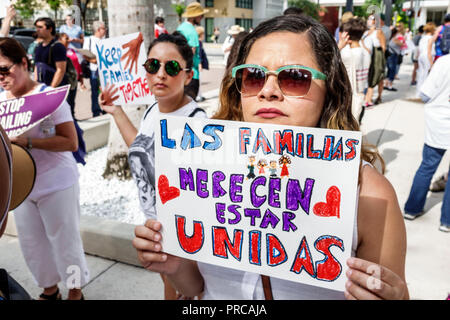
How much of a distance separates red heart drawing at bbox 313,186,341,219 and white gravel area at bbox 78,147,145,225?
10.3 feet

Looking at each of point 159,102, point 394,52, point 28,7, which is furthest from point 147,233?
point 28,7

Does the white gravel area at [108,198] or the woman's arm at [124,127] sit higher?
the woman's arm at [124,127]

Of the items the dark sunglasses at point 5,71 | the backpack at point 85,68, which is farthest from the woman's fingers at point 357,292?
the backpack at point 85,68

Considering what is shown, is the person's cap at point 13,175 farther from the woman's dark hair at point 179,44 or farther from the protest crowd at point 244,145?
the woman's dark hair at point 179,44

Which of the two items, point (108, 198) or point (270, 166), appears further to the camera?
point (108, 198)

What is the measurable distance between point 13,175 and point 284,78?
959 millimetres

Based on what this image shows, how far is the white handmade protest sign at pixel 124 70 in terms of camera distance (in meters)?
2.85

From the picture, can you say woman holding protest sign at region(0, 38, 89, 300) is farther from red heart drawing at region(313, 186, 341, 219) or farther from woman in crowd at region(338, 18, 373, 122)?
woman in crowd at region(338, 18, 373, 122)

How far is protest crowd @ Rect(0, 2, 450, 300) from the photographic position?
1.24 meters

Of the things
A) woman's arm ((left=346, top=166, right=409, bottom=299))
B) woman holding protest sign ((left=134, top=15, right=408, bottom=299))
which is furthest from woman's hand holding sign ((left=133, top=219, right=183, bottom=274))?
woman's arm ((left=346, top=166, right=409, bottom=299))

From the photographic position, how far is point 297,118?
128 cm

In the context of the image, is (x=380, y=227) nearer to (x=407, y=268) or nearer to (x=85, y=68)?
(x=407, y=268)

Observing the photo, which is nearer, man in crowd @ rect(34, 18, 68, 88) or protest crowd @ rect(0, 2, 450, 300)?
protest crowd @ rect(0, 2, 450, 300)

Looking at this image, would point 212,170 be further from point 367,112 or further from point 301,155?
point 367,112
